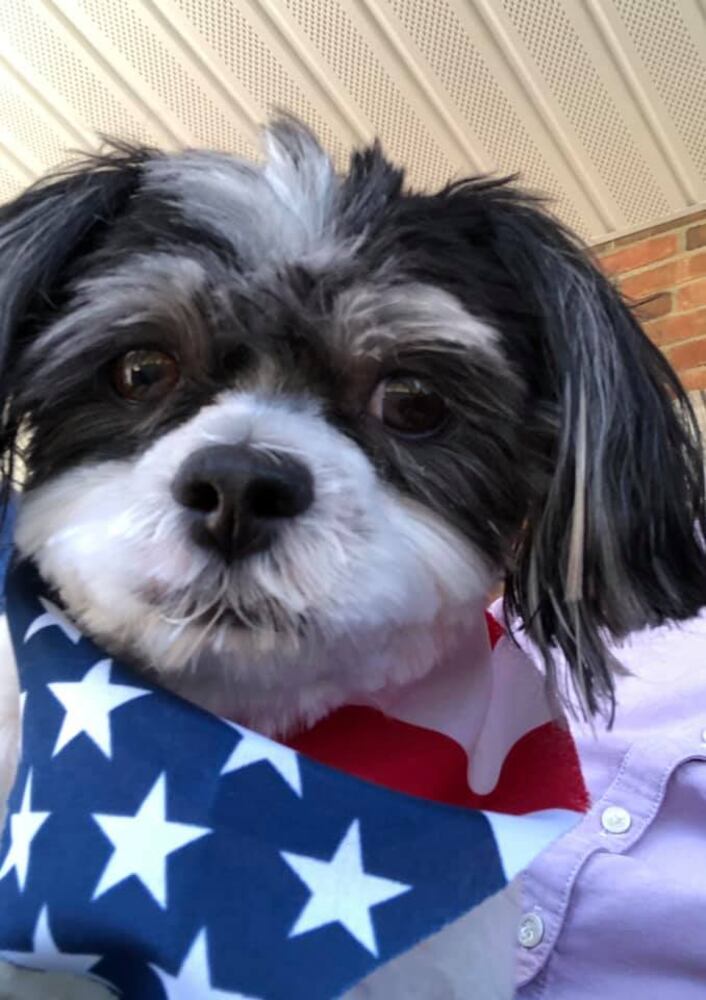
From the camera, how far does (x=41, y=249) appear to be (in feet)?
2.87

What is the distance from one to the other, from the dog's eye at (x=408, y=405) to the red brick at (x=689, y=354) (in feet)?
6.18

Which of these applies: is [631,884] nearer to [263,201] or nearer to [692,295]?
[263,201]

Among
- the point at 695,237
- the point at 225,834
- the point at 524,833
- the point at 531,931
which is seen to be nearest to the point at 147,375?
the point at 225,834

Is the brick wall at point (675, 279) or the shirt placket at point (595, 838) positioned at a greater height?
the shirt placket at point (595, 838)

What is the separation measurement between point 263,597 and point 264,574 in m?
0.02

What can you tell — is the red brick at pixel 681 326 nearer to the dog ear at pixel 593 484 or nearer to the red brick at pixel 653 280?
the red brick at pixel 653 280

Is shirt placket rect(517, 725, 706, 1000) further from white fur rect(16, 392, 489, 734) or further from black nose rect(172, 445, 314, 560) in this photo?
black nose rect(172, 445, 314, 560)

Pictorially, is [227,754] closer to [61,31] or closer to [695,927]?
[695,927]

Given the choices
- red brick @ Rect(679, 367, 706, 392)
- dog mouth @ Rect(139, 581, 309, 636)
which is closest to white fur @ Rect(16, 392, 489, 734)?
dog mouth @ Rect(139, 581, 309, 636)

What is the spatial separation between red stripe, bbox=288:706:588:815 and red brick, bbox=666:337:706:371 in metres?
1.88

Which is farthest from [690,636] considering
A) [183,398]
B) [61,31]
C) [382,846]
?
[61,31]

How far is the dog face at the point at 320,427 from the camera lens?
2.29 feet

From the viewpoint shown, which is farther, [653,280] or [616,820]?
[653,280]

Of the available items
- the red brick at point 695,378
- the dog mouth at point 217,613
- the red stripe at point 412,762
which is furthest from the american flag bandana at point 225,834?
the red brick at point 695,378
